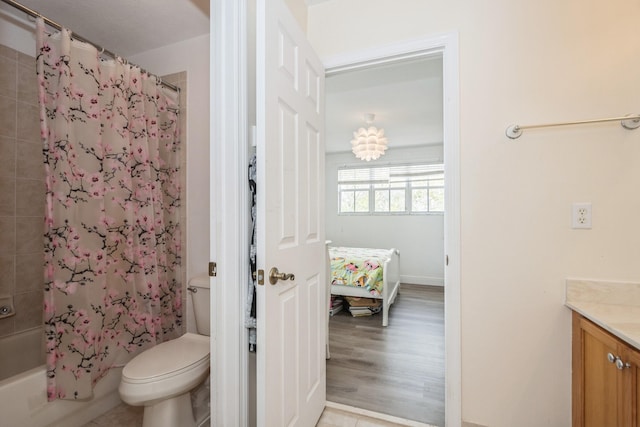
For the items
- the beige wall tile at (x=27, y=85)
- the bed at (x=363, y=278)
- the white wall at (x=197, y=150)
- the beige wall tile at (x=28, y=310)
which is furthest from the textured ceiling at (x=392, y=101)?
the beige wall tile at (x=28, y=310)

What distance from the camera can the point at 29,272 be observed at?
73.2 inches

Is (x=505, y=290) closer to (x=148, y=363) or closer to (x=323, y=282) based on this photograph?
(x=323, y=282)

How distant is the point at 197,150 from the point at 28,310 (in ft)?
5.14

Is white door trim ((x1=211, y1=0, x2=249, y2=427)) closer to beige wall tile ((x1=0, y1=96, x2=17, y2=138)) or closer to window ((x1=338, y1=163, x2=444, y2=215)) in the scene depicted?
beige wall tile ((x1=0, y1=96, x2=17, y2=138))

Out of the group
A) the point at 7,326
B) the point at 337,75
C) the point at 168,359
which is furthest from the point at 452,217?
the point at 7,326

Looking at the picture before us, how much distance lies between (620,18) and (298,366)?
89.9 inches

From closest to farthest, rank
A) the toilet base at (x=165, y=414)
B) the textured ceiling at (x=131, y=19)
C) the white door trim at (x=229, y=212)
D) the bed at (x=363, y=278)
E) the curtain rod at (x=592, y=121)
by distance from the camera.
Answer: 1. the white door trim at (x=229, y=212)
2. the curtain rod at (x=592, y=121)
3. the toilet base at (x=165, y=414)
4. the textured ceiling at (x=131, y=19)
5. the bed at (x=363, y=278)

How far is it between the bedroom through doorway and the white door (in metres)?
0.55

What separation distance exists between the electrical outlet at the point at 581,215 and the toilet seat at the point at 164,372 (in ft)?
6.69

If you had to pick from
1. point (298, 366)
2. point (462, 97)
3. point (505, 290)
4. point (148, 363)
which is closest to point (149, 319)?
point (148, 363)

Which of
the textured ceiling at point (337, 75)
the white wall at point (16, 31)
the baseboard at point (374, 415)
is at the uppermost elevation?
the textured ceiling at point (337, 75)

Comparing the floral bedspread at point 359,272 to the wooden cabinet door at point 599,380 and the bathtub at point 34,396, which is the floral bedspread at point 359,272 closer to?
the wooden cabinet door at point 599,380

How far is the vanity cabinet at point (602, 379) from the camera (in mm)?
951

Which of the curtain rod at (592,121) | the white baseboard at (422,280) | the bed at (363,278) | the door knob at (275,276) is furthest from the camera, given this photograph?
the white baseboard at (422,280)
